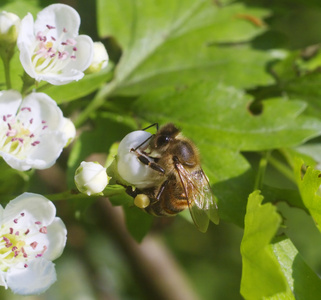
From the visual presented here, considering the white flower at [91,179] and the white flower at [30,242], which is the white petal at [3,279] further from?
the white flower at [91,179]

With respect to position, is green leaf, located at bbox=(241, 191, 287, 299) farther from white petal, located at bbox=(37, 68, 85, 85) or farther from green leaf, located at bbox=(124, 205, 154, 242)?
white petal, located at bbox=(37, 68, 85, 85)

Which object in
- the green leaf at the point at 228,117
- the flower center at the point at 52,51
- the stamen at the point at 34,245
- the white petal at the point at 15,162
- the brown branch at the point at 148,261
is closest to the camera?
the white petal at the point at 15,162

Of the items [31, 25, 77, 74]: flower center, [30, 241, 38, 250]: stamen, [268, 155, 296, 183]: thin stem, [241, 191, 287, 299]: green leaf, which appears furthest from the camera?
[268, 155, 296, 183]: thin stem

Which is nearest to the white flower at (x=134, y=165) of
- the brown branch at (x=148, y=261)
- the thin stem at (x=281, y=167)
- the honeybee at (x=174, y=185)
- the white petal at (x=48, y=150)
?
the honeybee at (x=174, y=185)

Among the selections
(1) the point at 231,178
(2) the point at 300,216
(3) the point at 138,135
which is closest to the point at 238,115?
(1) the point at 231,178

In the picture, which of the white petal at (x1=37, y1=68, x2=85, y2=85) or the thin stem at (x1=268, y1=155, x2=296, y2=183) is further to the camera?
the thin stem at (x1=268, y1=155, x2=296, y2=183)

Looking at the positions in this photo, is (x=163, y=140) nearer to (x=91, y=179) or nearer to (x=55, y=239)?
(x=91, y=179)

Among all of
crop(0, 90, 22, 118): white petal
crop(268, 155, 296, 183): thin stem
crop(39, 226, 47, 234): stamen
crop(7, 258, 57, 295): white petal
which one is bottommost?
crop(268, 155, 296, 183): thin stem

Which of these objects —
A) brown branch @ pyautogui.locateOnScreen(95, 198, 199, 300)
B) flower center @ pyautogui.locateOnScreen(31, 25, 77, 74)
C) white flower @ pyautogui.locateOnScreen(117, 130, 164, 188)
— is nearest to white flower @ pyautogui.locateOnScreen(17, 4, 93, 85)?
flower center @ pyautogui.locateOnScreen(31, 25, 77, 74)
